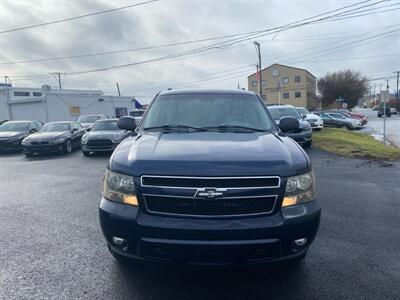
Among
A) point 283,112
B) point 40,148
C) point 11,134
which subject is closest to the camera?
point 40,148

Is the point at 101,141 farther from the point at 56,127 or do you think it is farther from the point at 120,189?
the point at 120,189

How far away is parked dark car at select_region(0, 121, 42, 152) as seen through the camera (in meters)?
15.8

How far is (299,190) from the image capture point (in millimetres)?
2902

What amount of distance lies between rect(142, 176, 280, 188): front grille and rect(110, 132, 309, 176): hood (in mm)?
40

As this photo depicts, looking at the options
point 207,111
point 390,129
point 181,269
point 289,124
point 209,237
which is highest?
point 207,111

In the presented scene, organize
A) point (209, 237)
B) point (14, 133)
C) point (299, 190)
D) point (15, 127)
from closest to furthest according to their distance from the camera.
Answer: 1. point (209, 237)
2. point (299, 190)
3. point (14, 133)
4. point (15, 127)

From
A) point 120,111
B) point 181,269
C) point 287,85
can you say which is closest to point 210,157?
point 181,269

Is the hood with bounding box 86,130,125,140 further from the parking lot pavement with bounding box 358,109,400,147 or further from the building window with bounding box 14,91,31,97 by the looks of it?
the building window with bounding box 14,91,31,97

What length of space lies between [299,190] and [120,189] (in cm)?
155

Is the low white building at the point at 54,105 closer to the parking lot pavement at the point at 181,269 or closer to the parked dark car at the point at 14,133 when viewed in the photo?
the parked dark car at the point at 14,133

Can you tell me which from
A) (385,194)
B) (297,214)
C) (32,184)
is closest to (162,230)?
(297,214)

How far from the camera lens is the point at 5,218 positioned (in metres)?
5.42

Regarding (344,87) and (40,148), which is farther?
(344,87)

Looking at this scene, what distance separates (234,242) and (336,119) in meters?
31.9
